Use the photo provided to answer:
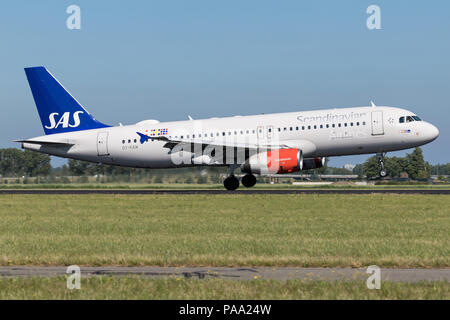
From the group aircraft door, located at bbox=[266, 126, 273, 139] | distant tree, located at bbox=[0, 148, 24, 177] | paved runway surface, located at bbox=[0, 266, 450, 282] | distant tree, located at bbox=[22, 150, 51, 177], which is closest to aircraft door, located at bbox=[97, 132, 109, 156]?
aircraft door, located at bbox=[266, 126, 273, 139]

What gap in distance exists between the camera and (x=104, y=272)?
38.6ft

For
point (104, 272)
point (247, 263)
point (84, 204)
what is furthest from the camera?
point (84, 204)

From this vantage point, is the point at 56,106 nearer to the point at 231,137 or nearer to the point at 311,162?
the point at 231,137

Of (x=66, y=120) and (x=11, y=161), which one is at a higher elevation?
(x=66, y=120)

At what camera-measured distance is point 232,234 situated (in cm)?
1791

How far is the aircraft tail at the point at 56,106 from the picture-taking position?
46281 mm

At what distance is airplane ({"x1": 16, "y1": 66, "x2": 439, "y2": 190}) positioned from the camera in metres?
38.1

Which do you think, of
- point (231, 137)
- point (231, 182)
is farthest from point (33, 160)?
point (231, 137)

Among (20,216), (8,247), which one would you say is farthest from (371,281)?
(20,216)

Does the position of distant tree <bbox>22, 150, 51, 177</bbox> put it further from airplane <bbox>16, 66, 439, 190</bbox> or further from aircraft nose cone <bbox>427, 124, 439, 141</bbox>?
aircraft nose cone <bbox>427, 124, 439, 141</bbox>

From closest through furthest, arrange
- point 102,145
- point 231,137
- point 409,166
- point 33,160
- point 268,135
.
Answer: point 268,135
point 231,137
point 102,145
point 33,160
point 409,166

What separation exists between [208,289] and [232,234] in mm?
8195
